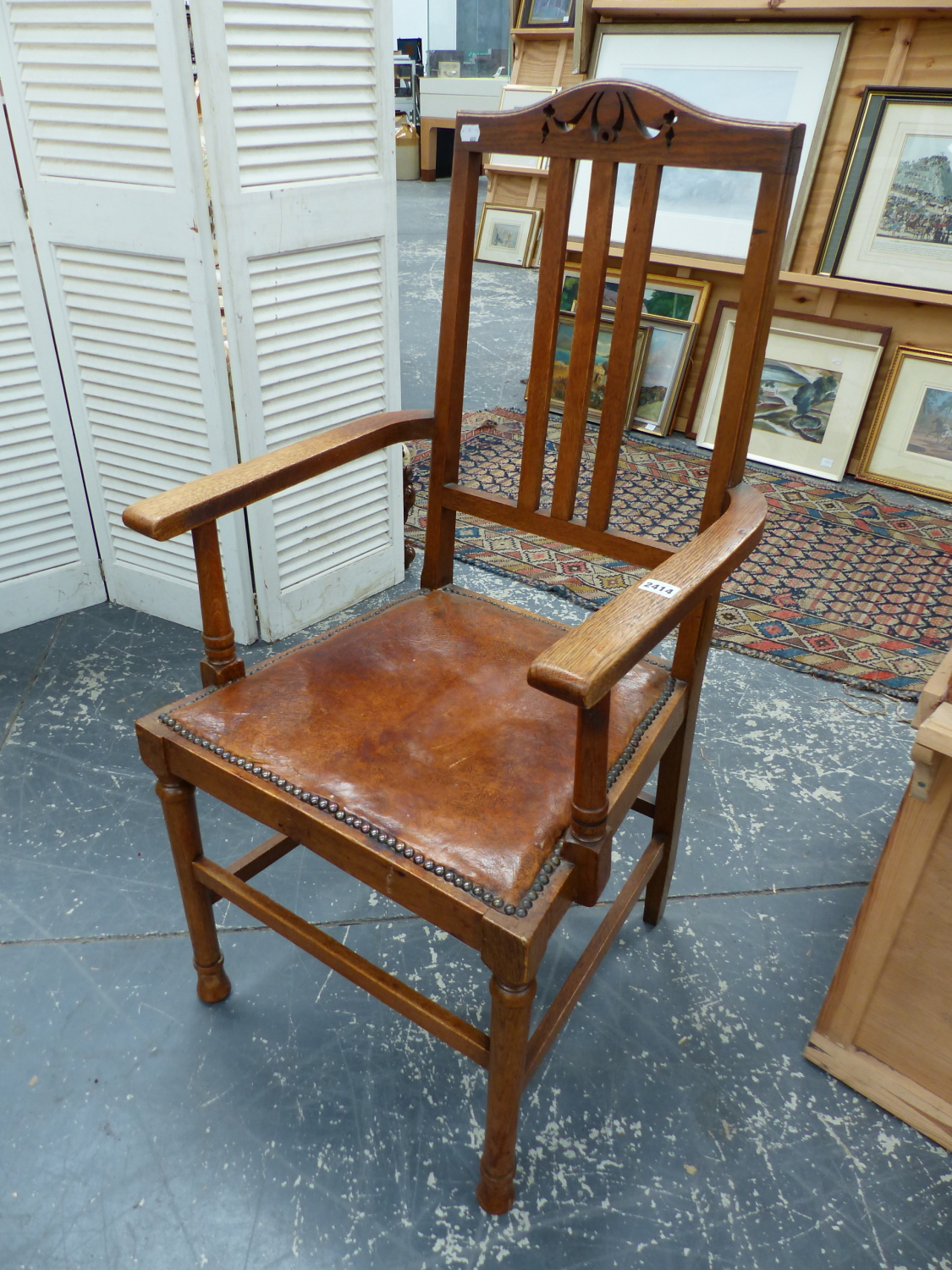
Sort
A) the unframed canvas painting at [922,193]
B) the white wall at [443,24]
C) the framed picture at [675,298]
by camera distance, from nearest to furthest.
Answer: the unframed canvas painting at [922,193], the framed picture at [675,298], the white wall at [443,24]

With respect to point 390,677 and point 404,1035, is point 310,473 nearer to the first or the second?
point 390,677

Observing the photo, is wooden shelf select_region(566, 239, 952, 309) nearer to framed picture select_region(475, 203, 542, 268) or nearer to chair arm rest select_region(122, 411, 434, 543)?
chair arm rest select_region(122, 411, 434, 543)

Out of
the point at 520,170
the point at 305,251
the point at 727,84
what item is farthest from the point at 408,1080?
the point at 520,170

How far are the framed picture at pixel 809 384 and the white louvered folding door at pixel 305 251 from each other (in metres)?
1.60

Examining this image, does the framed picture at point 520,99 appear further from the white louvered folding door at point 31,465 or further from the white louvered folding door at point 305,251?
the white louvered folding door at point 31,465

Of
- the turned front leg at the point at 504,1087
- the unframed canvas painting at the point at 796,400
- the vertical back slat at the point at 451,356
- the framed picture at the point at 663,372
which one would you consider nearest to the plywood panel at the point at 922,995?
the turned front leg at the point at 504,1087

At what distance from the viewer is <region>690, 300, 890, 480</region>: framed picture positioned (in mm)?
2984

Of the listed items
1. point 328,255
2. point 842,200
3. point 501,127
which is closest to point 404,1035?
point 501,127

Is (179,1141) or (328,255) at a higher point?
(328,255)

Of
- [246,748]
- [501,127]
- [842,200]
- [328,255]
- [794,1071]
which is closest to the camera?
[246,748]

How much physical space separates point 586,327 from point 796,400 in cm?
229

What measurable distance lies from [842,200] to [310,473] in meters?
2.59

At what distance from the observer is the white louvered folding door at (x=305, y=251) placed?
158 centimetres

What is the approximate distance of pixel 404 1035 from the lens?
1.25 meters
